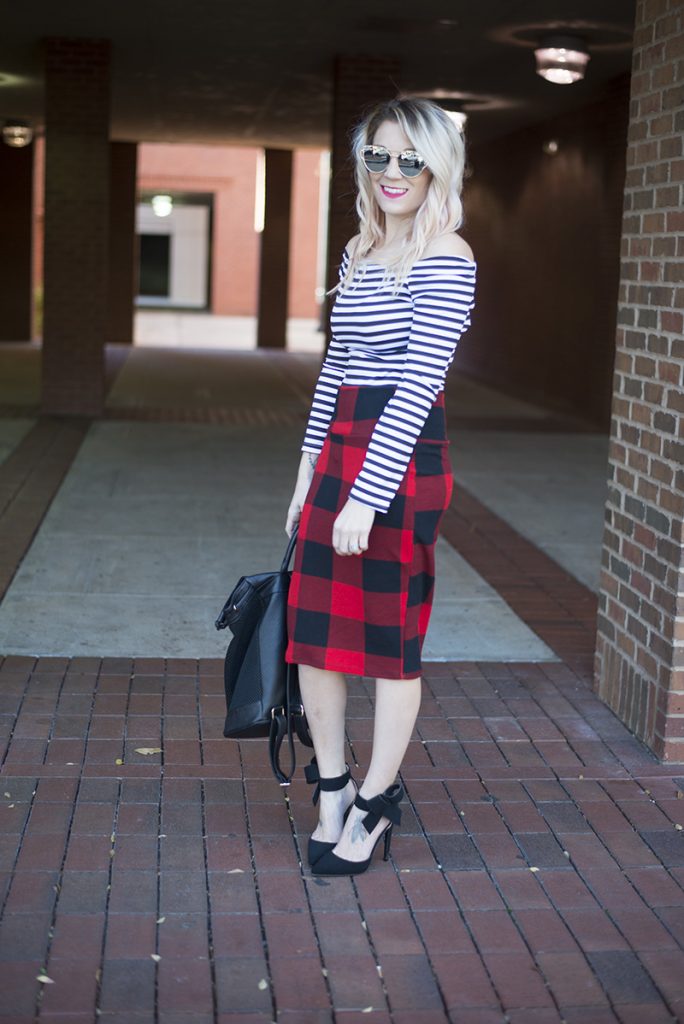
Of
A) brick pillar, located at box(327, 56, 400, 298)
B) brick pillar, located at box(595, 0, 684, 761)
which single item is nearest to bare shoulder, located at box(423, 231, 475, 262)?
brick pillar, located at box(595, 0, 684, 761)

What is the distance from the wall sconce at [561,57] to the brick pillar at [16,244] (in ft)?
38.3

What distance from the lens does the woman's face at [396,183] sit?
289cm

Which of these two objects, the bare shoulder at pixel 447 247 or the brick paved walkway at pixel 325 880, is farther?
the bare shoulder at pixel 447 247

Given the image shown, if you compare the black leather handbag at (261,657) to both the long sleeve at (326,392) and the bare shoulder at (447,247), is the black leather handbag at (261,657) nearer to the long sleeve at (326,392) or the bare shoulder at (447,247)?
the long sleeve at (326,392)

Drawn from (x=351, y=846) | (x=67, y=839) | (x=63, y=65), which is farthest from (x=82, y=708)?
(x=63, y=65)

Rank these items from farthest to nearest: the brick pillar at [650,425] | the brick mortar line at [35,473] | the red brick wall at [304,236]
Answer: the red brick wall at [304,236] < the brick mortar line at [35,473] < the brick pillar at [650,425]

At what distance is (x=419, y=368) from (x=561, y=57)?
789 cm

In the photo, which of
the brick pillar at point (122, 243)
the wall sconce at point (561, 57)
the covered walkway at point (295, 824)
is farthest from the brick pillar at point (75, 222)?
the brick pillar at point (122, 243)

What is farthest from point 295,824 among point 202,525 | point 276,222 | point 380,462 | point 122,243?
point 276,222

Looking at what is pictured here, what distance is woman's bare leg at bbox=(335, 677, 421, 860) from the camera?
3078mm

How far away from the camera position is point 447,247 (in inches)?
112

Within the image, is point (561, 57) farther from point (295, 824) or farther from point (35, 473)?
point (295, 824)

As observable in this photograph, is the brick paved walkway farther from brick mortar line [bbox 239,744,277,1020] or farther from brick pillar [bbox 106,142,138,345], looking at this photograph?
brick pillar [bbox 106,142,138,345]

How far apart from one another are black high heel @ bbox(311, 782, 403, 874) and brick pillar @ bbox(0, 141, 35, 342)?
59.0 feet
